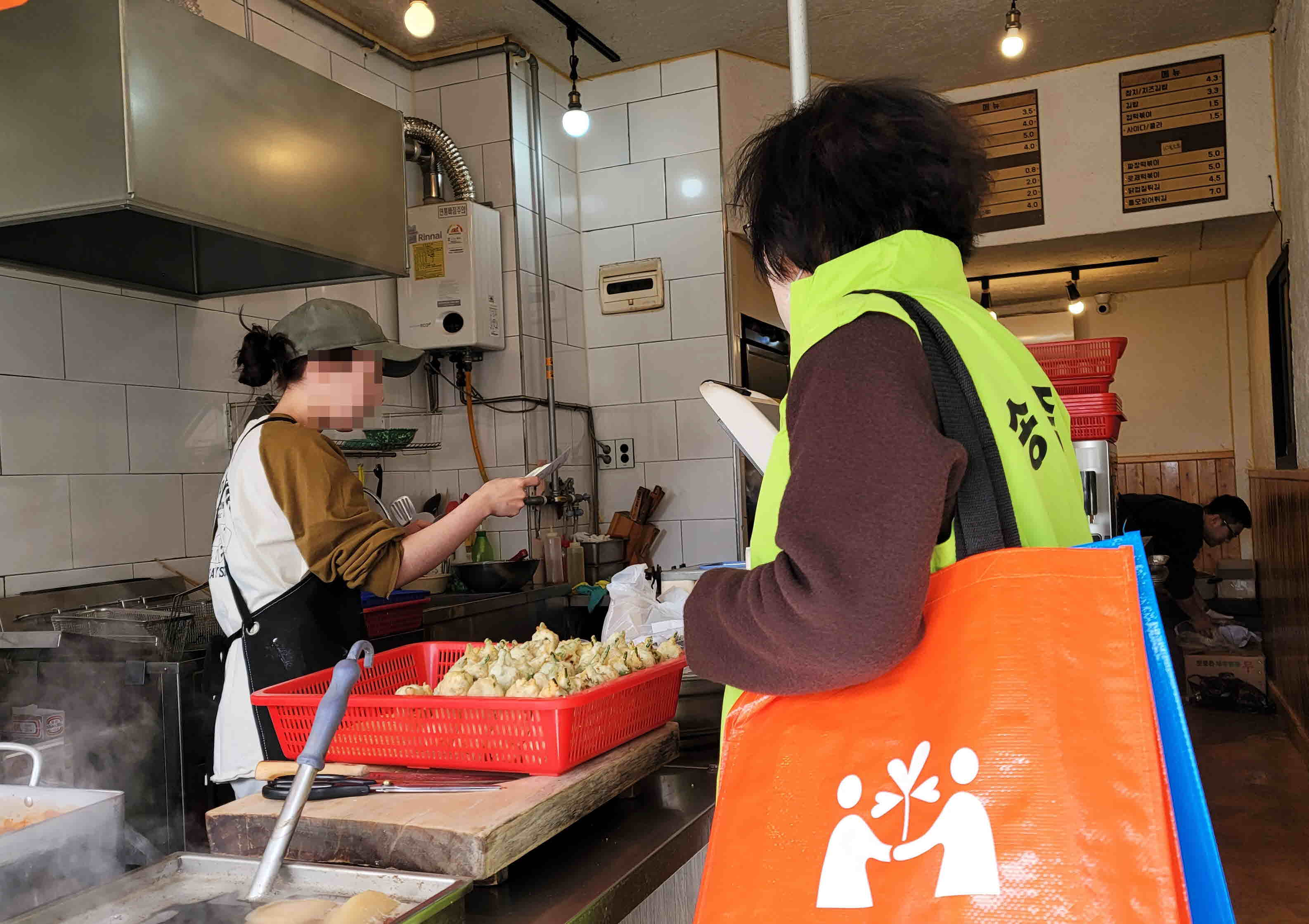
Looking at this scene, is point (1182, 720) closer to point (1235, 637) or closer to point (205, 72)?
point (205, 72)

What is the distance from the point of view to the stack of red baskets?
2955 millimetres

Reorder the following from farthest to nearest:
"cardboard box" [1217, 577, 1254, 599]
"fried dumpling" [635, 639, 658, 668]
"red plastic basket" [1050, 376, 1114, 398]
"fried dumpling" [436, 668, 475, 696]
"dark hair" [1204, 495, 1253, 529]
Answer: "cardboard box" [1217, 577, 1254, 599] → "dark hair" [1204, 495, 1253, 529] → "red plastic basket" [1050, 376, 1114, 398] → "fried dumpling" [635, 639, 658, 668] → "fried dumpling" [436, 668, 475, 696]

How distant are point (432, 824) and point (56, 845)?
0.61m

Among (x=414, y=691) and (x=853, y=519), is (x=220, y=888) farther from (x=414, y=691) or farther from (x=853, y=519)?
(x=853, y=519)

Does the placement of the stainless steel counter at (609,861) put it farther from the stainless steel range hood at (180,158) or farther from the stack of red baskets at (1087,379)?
the stack of red baskets at (1087,379)

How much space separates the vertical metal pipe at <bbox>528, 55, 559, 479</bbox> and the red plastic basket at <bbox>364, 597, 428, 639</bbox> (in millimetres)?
1420

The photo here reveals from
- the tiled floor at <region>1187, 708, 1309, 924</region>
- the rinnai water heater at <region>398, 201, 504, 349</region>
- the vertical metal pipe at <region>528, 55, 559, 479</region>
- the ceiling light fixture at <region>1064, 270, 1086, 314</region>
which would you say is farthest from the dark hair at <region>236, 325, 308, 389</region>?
the ceiling light fixture at <region>1064, 270, 1086, 314</region>

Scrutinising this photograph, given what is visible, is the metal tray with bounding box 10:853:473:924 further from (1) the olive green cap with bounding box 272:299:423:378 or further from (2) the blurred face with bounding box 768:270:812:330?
(1) the olive green cap with bounding box 272:299:423:378

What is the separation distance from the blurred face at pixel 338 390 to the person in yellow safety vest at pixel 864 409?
1.26 meters

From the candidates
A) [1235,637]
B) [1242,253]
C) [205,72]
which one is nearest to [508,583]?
[205,72]

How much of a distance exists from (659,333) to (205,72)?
106 inches

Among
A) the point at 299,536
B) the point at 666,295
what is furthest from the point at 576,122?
the point at 299,536

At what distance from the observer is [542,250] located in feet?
15.2

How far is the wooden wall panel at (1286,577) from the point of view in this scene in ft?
13.1
